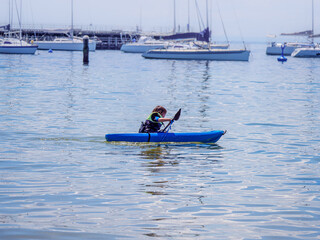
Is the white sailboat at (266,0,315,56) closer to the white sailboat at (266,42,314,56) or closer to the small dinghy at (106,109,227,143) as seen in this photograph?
the white sailboat at (266,42,314,56)

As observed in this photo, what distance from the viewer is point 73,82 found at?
40.4 meters

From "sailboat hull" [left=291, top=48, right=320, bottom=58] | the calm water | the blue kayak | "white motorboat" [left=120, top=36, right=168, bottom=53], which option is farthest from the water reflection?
"white motorboat" [left=120, top=36, right=168, bottom=53]

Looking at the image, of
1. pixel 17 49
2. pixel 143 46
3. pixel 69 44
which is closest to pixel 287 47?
pixel 143 46

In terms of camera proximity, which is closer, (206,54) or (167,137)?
(167,137)

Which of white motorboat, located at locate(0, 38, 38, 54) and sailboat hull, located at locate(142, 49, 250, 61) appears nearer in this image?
sailboat hull, located at locate(142, 49, 250, 61)

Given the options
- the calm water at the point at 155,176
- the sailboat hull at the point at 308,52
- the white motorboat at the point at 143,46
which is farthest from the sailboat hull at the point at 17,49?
the calm water at the point at 155,176

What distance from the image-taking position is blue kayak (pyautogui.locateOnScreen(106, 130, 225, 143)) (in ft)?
51.3

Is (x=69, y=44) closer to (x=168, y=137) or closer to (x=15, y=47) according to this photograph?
(x=15, y=47)

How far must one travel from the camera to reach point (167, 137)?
15.7 metres

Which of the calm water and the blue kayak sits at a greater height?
the blue kayak

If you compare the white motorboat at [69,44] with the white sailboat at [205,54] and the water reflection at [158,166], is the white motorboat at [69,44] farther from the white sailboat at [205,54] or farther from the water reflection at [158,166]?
the water reflection at [158,166]

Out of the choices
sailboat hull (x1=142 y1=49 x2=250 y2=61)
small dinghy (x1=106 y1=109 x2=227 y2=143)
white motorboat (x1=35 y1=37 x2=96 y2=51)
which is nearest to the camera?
small dinghy (x1=106 y1=109 x2=227 y2=143)

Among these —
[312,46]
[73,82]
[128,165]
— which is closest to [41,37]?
[312,46]

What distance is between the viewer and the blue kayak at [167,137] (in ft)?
51.3
